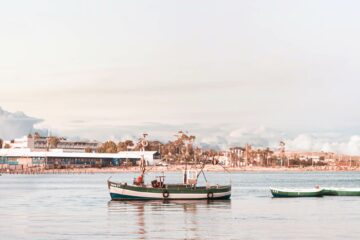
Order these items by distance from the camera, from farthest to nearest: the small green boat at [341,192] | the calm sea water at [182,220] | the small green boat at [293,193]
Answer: the small green boat at [341,192]
the small green boat at [293,193]
the calm sea water at [182,220]

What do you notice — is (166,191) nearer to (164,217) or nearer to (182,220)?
(164,217)

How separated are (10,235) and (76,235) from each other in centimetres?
582

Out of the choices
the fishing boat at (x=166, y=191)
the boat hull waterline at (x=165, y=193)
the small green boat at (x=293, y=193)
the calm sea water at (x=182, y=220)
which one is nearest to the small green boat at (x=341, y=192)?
the small green boat at (x=293, y=193)

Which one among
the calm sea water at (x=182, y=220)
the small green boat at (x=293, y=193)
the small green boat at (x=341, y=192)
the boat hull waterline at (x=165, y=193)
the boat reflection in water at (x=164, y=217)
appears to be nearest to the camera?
the calm sea water at (x=182, y=220)

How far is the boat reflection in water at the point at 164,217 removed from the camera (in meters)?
66.1

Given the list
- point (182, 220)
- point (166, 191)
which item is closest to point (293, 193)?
point (166, 191)

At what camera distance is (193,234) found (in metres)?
64.9

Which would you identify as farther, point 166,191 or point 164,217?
point 166,191

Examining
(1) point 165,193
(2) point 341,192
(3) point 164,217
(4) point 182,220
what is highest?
(2) point 341,192

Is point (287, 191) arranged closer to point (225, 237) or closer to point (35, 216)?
point (35, 216)

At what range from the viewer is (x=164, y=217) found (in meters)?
82.0

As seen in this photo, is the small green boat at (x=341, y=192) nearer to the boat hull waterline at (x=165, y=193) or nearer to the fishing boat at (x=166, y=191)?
the fishing boat at (x=166, y=191)

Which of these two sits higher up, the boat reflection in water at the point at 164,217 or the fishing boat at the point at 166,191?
the fishing boat at the point at 166,191

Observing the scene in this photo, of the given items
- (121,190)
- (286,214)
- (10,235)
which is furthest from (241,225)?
(121,190)
